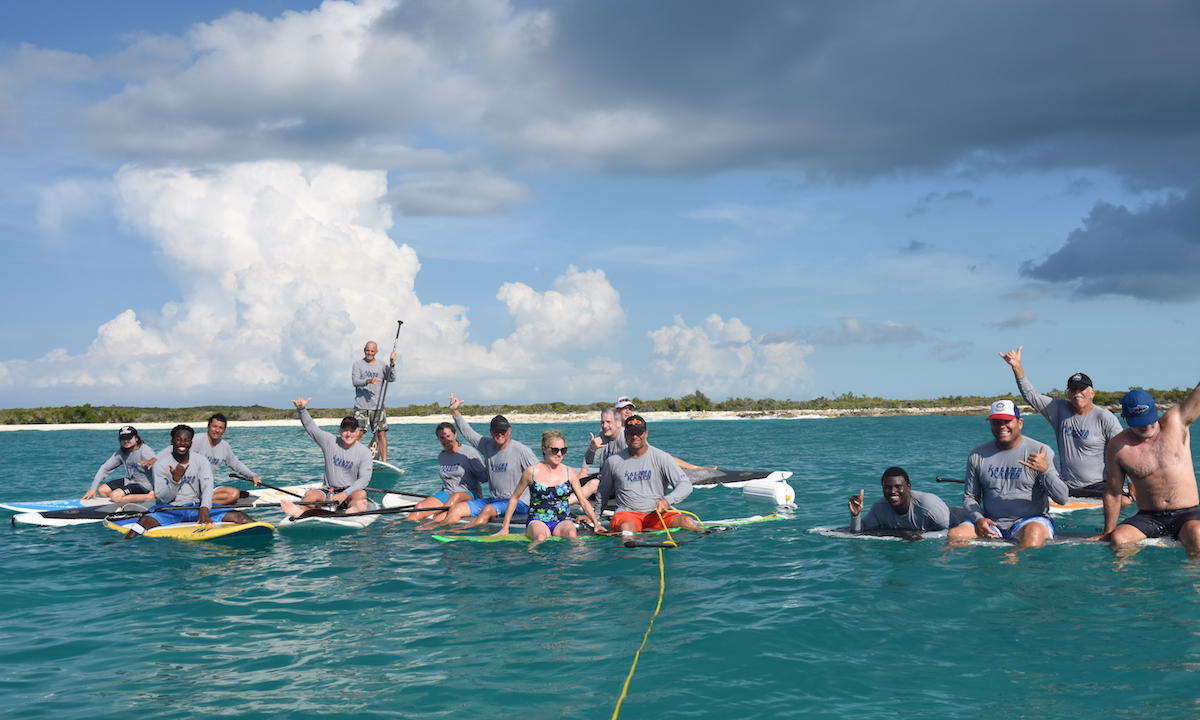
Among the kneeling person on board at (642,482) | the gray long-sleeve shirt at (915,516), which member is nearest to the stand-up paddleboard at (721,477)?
the kneeling person on board at (642,482)

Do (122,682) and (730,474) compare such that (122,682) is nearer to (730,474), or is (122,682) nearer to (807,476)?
(730,474)

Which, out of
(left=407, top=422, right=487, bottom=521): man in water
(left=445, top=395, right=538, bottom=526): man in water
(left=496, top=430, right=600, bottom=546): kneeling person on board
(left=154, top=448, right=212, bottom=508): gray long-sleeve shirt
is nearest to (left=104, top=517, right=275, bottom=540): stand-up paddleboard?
(left=154, top=448, right=212, bottom=508): gray long-sleeve shirt

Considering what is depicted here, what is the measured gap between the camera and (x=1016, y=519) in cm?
1203

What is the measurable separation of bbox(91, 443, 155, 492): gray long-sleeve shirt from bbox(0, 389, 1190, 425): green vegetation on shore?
64748 mm

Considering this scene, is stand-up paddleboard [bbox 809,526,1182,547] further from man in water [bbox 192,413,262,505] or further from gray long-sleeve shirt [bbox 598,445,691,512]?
man in water [bbox 192,413,262,505]

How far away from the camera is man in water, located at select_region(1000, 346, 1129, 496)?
47.3ft

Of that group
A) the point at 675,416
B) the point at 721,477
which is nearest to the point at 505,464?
the point at 721,477

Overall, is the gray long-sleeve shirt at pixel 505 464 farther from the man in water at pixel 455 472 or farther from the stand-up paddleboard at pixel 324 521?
the stand-up paddleboard at pixel 324 521

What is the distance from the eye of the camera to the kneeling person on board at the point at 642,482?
13789 millimetres

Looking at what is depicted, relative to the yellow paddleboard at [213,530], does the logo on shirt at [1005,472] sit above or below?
above

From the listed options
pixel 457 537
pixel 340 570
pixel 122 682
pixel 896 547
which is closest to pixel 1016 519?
pixel 896 547

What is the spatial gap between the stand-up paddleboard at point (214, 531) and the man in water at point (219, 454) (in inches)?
69.7

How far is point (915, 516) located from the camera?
1278 centimetres

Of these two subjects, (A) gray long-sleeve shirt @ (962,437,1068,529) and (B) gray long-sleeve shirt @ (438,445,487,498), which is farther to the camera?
(B) gray long-sleeve shirt @ (438,445,487,498)
